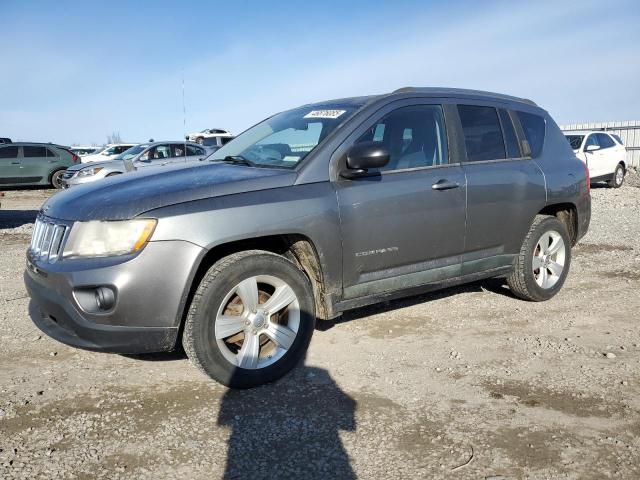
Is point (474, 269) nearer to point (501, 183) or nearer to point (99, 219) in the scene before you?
point (501, 183)

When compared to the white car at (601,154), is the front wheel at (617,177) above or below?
below

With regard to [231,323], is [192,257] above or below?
above

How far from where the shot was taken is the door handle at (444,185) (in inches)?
160

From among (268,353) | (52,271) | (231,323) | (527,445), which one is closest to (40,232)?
(52,271)

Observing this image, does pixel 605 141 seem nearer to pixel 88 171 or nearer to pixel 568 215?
pixel 568 215

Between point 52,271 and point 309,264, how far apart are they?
5.04 feet

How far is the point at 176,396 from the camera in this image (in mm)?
3268

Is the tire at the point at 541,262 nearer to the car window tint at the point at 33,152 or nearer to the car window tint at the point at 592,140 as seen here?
the car window tint at the point at 592,140

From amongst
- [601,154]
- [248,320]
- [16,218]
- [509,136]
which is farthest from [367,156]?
[601,154]

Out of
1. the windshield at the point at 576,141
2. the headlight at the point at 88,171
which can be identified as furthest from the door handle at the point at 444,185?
the headlight at the point at 88,171

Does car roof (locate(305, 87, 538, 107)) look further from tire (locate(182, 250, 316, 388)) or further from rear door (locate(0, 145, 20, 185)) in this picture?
rear door (locate(0, 145, 20, 185))

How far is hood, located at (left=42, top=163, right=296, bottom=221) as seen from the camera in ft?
10.1

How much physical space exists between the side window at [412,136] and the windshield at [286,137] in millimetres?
268

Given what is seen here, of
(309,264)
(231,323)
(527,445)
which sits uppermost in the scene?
(309,264)
